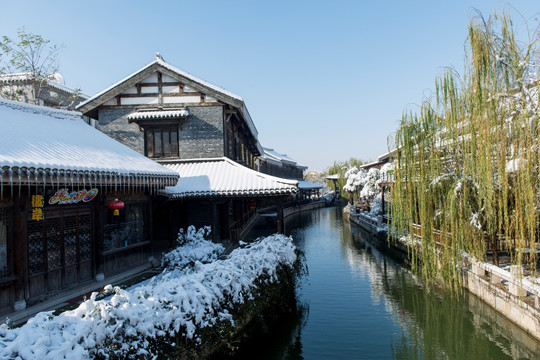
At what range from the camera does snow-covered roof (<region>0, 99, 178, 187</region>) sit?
6.25 metres

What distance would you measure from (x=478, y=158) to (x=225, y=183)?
744cm

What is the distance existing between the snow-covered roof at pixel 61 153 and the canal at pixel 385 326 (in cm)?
451

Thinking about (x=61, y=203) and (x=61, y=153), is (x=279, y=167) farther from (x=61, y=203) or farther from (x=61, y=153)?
(x=61, y=153)

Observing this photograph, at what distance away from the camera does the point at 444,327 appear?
8.86 m

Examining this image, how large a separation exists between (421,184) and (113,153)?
7.69 m

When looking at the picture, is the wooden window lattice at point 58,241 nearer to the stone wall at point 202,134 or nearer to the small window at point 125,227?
the small window at point 125,227

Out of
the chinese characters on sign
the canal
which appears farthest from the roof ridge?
the canal

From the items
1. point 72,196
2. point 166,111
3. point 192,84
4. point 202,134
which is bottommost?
point 72,196

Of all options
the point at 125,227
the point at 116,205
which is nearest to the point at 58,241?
the point at 116,205

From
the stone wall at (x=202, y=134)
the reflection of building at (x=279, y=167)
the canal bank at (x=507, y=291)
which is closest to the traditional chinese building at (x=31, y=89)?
the stone wall at (x=202, y=134)

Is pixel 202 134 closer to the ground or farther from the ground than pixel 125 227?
farther from the ground

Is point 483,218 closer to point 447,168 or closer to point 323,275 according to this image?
point 447,168

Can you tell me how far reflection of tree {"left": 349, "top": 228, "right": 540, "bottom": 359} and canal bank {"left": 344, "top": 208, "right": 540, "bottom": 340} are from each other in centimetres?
21

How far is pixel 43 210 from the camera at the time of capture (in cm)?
761
